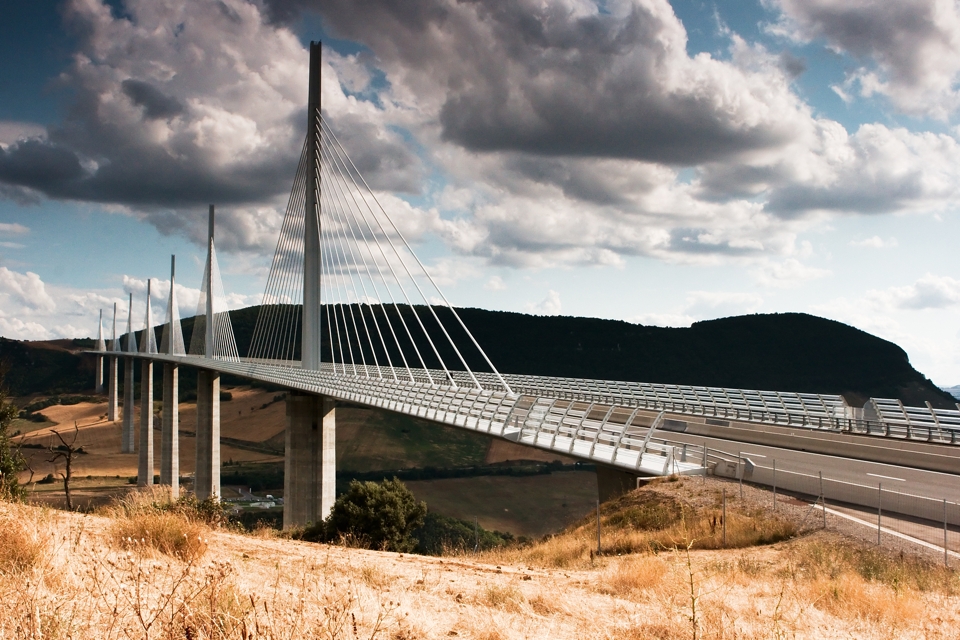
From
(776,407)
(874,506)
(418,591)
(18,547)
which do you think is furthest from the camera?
(776,407)

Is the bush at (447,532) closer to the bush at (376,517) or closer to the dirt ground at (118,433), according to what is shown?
the bush at (376,517)

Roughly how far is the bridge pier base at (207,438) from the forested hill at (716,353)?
220 feet

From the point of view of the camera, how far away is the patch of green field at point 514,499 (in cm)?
8150

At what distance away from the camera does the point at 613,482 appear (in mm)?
16406

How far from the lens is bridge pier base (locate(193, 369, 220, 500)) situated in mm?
64438

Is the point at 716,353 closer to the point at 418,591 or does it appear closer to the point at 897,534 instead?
the point at 897,534

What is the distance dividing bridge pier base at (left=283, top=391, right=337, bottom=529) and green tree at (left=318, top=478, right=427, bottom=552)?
10.1 metres

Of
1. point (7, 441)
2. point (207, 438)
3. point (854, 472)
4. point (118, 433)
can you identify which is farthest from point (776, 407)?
point (118, 433)

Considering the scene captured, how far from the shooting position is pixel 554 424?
1848cm

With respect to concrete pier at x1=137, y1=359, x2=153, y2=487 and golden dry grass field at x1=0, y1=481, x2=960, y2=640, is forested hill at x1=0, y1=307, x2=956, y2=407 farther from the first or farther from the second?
golden dry grass field at x1=0, y1=481, x2=960, y2=640

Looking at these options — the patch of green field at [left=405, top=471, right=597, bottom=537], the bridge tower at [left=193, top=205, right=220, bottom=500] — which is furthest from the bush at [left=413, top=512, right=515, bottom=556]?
the bridge tower at [left=193, top=205, right=220, bottom=500]

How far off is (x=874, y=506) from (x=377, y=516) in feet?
66.9

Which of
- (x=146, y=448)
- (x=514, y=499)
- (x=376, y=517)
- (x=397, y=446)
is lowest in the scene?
(x=514, y=499)

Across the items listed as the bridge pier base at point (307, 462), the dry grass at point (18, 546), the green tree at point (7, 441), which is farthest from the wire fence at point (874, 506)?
the bridge pier base at point (307, 462)
